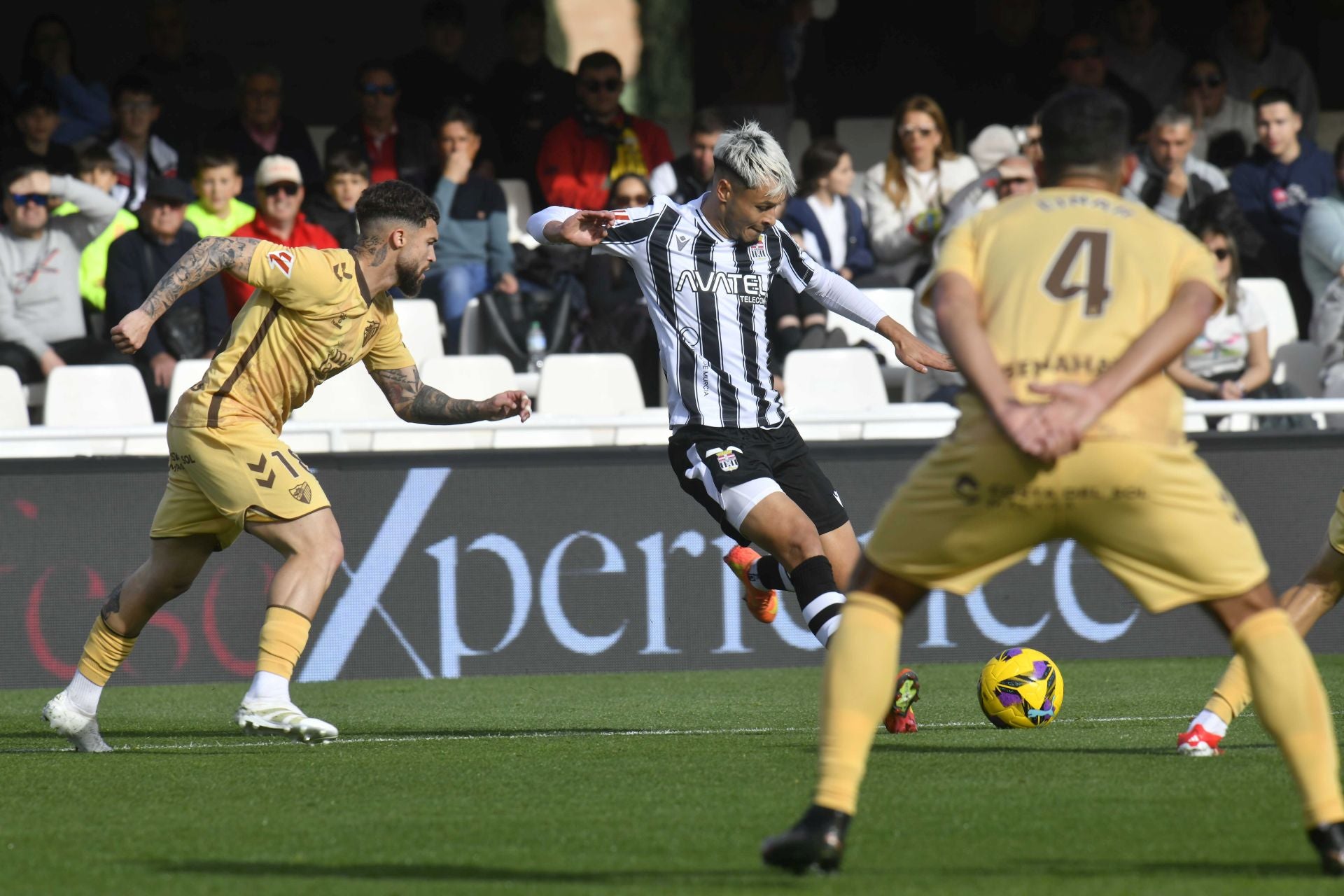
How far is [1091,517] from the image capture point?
4199 millimetres

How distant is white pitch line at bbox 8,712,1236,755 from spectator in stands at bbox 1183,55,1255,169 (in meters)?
7.75

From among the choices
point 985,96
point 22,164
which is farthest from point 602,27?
point 22,164

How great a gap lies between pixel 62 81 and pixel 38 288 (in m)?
2.13

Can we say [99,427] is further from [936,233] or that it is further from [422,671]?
[936,233]

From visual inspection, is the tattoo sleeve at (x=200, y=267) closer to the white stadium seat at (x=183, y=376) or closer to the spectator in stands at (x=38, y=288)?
the white stadium seat at (x=183, y=376)

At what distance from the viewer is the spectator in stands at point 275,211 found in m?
12.1

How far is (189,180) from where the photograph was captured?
13047 millimetres

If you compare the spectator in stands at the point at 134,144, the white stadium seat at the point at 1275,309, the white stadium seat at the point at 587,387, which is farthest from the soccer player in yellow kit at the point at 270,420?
the white stadium seat at the point at 1275,309

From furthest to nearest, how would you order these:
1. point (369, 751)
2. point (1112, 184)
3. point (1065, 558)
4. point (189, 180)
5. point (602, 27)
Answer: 1. point (602, 27)
2. point (189, 180)
3. point (1065, 558)
4. point (369, 751)
5. point (1112, 184)

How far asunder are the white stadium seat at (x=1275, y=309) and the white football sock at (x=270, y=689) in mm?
8558

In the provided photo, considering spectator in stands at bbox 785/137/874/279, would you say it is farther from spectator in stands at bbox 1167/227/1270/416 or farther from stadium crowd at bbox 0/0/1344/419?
spectator in stands at bbox 1167/227/1270/416

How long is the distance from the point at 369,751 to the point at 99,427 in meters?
3.98

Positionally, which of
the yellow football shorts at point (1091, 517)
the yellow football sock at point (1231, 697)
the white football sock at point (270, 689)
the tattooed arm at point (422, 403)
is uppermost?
the yellow football shorts at point (1091, 517)

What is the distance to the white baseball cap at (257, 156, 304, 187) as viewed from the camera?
12.1 meters
